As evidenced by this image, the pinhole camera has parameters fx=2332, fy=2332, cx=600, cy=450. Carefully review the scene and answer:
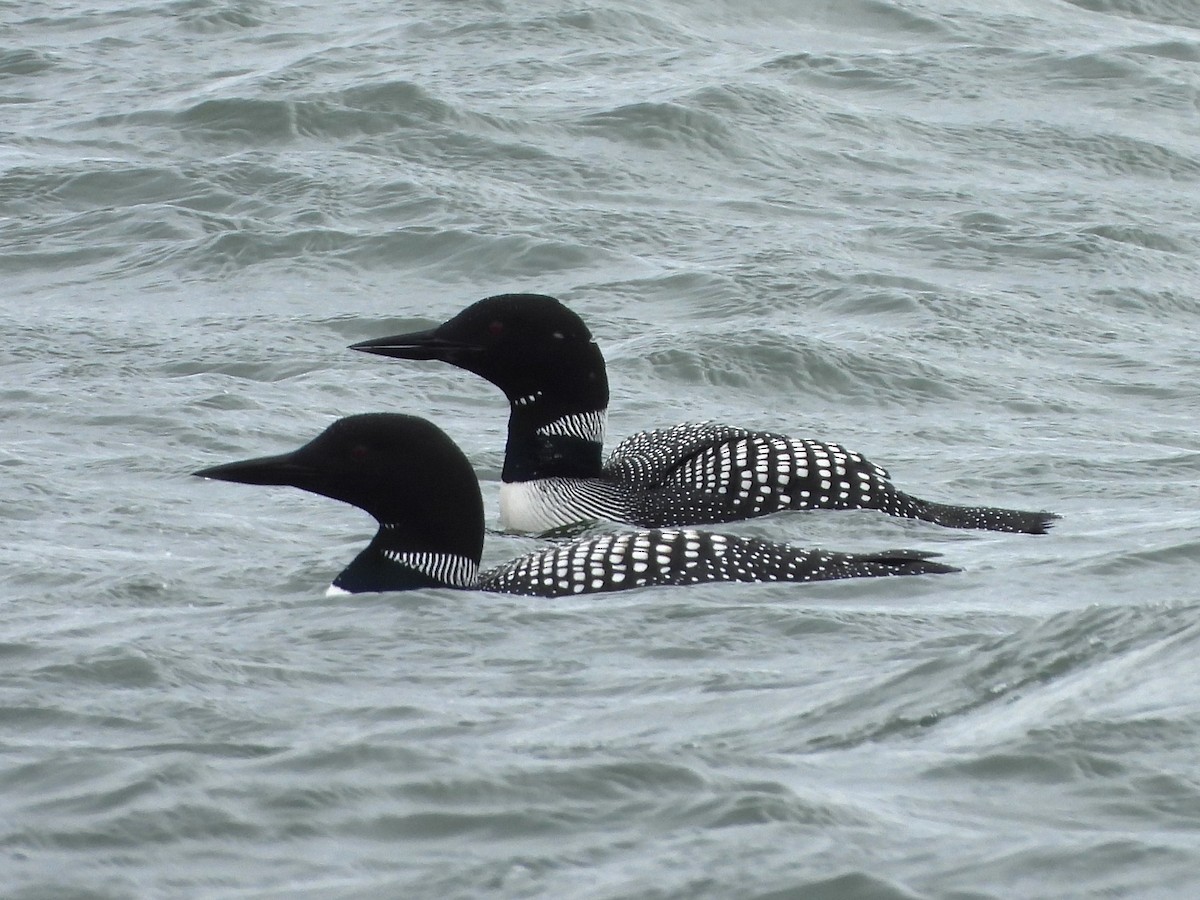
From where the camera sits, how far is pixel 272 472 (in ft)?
17.7

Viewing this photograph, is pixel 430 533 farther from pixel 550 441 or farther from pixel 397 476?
pixel 550 441

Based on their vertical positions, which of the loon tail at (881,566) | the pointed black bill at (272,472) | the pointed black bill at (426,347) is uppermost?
the pointed black bill at (272,472)

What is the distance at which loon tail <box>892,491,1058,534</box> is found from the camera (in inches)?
239

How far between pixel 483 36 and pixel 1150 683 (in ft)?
29.3

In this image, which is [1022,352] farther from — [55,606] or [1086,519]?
[55,606]

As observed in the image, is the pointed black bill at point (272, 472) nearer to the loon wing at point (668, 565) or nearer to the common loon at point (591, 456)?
the loon wing at point (668, 565)

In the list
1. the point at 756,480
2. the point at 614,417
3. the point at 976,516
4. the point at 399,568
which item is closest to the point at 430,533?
the point at 399,568

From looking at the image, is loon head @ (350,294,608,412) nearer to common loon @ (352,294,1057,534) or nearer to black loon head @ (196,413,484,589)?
common loon @ (352,294,1057,534)

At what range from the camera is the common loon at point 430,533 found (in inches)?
207

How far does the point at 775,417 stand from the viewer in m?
7.96

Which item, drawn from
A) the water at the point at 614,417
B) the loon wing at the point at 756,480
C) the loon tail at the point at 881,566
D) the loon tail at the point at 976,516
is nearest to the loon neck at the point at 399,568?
the water at the point at 614,417

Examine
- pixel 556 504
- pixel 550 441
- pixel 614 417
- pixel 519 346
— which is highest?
pixel 519 346

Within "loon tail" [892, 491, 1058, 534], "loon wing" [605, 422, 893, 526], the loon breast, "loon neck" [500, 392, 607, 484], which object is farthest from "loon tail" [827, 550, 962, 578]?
→ "loon neck" [500, 392, 607, 484]

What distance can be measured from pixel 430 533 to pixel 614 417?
2.72 meters
